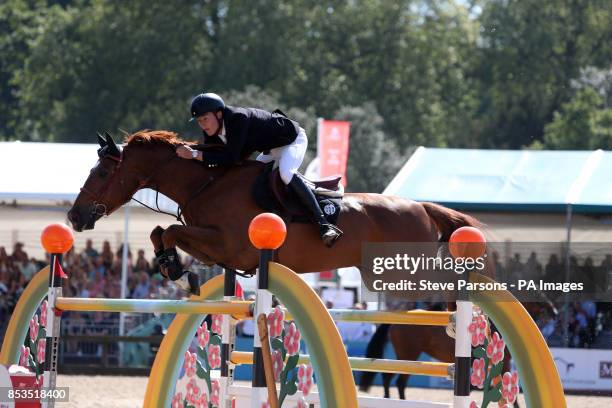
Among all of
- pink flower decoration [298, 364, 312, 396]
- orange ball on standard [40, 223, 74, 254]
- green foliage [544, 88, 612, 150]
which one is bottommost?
pink flower decoration [298, 364, 312, 396]

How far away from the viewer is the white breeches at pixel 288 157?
661 centimetres

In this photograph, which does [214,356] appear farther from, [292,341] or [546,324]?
[546,324]

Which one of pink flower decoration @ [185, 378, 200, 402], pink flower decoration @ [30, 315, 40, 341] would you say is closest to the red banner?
pink flower decoration @ [185, 378, 200, 402]

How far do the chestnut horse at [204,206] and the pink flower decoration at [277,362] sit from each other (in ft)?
5.67

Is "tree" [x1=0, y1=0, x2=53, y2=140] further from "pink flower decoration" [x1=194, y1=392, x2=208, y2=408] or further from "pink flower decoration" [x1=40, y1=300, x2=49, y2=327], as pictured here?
"pink flower decoration" [x1=194, y1=392, x2=208, y2=408]

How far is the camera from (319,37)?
39781mm

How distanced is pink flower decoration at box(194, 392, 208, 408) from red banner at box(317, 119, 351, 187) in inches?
454

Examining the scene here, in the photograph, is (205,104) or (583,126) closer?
(205,104)

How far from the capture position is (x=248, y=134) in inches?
258

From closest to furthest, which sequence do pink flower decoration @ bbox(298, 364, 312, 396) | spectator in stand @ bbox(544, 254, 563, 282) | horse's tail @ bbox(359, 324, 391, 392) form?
pink flower decoration @ bbox(298, 364, 312, 396) → horse's tail @ bbox(359, 324, 391, 392) → spectator in stand @ bbox(544, 254, 563, 282)

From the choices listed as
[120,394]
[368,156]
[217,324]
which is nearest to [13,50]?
[368,156]

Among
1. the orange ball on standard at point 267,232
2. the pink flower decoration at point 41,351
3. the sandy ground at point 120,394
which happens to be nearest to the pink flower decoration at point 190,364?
the pink flower decoration at point 41,351

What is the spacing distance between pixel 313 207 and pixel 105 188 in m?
1.30

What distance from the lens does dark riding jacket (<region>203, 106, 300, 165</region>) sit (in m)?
6.44
